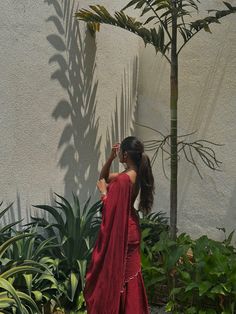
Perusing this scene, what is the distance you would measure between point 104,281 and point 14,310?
711mm

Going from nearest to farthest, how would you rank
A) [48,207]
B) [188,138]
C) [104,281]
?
[104,281], [48,207], [188,138]

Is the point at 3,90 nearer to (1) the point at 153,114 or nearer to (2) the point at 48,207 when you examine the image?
(2) the point at 48,207

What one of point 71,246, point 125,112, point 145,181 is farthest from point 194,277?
point 125,112

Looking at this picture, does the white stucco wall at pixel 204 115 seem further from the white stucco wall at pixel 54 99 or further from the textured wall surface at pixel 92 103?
the white stucco wall at pixel 54 99

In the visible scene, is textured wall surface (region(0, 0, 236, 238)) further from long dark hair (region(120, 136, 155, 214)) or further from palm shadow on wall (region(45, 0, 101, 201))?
long dark hair (region(120, 136, 155, 214))

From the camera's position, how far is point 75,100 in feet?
16.8

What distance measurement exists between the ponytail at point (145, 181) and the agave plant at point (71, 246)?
90 cm

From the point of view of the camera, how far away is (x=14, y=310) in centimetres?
341

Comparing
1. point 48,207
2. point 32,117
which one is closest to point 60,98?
point 32,117

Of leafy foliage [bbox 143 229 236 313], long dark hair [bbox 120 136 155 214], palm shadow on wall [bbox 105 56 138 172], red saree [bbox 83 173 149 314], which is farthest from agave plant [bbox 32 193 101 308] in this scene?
palm shadow on wall [bbox 105 56 138 172]

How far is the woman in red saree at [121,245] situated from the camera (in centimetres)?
329

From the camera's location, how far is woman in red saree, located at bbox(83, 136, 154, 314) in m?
3.29

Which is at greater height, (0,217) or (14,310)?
(0,217)

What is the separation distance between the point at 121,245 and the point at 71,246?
1101mm
